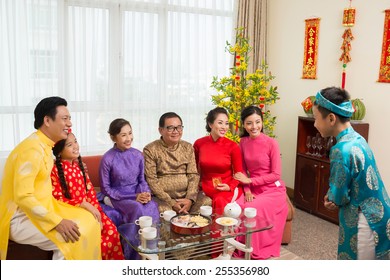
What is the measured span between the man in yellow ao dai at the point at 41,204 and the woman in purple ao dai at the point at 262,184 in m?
1.37

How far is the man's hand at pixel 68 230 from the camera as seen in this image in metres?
2.20

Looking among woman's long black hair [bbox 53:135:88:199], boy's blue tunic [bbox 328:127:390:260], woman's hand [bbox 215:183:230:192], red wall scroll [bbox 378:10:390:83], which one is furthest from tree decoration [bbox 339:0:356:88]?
woman's long black hair [bbox 53:135:88:199]

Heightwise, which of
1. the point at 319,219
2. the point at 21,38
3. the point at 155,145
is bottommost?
the point at 319,219

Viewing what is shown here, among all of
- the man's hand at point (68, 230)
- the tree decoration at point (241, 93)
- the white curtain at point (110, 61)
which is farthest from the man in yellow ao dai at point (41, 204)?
the tree decoration at point (241, 93)

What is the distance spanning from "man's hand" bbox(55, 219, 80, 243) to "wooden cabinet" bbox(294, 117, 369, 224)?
8.76 feet

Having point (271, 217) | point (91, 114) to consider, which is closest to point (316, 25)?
point (271, 217)

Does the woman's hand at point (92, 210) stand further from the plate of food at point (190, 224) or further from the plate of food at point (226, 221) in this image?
the plate of food at point (226, 221)

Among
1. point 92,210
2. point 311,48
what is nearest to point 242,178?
point 92,210

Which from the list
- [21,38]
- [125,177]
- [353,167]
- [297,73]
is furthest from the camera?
[297,73]

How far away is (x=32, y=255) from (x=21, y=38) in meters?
2.17

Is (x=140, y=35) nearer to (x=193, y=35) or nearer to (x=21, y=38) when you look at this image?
(x=193, y=35)

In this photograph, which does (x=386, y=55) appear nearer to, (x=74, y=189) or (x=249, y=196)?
(x=249, y=196)

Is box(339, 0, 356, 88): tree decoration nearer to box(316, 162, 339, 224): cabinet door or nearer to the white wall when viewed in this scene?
the white wall

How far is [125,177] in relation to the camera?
3029 mm
